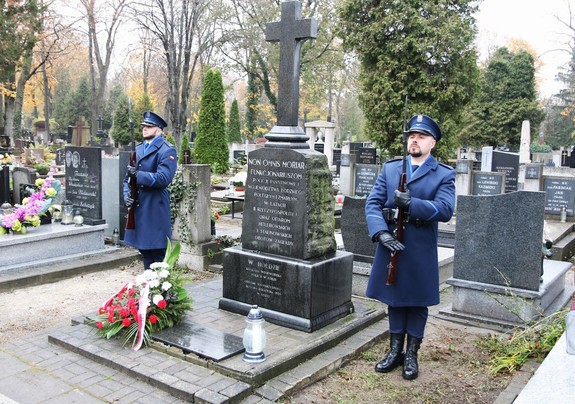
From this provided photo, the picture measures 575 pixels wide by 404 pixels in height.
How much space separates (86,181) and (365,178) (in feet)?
26.2

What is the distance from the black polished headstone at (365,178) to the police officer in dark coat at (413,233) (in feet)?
32.5

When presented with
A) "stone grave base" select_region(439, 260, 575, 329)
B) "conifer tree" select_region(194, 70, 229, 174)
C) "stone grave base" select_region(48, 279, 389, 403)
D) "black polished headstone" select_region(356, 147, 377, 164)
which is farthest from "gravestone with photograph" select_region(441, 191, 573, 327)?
"conifer tree" select_region(194, 70, 229, 174)

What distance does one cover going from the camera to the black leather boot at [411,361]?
4484 millimetres

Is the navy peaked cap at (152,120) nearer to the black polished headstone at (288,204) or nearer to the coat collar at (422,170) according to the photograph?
the black polished headstone at (288,204)

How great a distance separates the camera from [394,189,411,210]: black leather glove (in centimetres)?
418

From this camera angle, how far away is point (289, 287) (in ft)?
17.0

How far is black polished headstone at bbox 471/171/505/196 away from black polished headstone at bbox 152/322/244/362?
31.1 feet

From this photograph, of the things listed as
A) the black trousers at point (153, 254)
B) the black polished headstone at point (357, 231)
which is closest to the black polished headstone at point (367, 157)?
the black polished headstone at point (357, 231)

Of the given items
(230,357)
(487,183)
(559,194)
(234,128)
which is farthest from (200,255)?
(234,128)

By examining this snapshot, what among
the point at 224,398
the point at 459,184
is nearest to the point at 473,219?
the point at 224,398

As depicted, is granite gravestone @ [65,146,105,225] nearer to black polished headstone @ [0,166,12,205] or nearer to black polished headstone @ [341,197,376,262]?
black polished headstone @ [0,166,12,205]

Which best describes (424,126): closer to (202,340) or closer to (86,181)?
(202,340)

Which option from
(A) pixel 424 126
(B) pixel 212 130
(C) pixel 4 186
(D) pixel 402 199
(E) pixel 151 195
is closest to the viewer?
(D) pixel 402 199

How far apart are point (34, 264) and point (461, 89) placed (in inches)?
630
